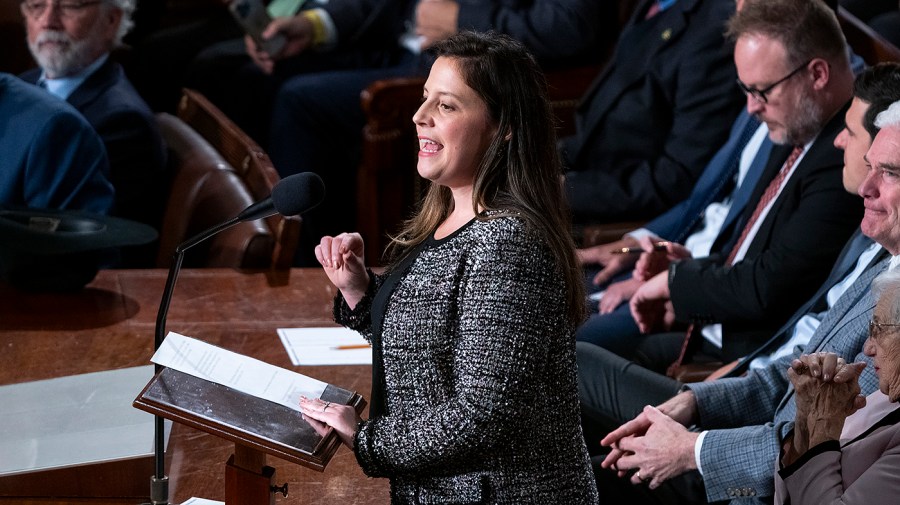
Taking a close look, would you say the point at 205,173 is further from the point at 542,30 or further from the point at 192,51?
the point at 192,51

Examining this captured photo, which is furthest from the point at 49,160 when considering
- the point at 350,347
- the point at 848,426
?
the point at 848,426

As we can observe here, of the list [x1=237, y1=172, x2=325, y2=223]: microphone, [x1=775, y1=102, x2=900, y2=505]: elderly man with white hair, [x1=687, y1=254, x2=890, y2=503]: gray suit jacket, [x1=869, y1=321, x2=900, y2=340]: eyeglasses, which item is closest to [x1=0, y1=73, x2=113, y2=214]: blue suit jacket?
[x1=237, y1=172, x2=325, y2=223]: microphone

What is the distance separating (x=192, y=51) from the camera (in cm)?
545

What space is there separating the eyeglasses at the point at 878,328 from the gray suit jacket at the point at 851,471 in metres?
0.11

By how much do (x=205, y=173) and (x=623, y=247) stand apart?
1184 mm

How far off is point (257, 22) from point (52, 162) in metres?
1.82

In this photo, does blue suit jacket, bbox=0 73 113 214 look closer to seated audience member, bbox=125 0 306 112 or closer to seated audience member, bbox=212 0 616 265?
seated audience member, bbox=212 0 616 265

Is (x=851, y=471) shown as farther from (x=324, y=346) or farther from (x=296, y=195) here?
(x=324, y=346)

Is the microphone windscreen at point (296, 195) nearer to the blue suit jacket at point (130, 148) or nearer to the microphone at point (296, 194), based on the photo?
the microphone at point (296, 194)

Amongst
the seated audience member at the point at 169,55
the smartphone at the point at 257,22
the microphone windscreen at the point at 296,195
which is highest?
the microphone windscreen at the point at 296,195

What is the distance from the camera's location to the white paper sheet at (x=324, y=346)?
2.48 m

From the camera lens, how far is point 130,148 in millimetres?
3617

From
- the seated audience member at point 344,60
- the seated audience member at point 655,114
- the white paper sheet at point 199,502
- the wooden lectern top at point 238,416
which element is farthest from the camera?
the seated audience member at point 344,60

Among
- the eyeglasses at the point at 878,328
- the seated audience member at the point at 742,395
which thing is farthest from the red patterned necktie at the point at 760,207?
the eyeglasses at the point at 878,328
